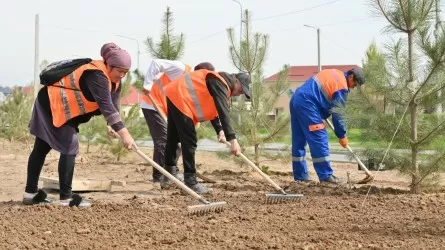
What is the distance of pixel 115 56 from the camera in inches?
195

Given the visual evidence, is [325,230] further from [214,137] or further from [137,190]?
[214,137]

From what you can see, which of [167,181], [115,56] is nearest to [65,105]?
[115,56]

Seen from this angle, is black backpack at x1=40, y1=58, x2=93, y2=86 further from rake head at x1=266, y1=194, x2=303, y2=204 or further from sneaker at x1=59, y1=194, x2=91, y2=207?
rake head at x1=266, y1=194, x2=303, y2=204

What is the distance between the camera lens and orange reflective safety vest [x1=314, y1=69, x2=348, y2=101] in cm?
662

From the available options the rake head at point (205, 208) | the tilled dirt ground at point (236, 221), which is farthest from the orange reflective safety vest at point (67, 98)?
the rake head at point (205, 208)

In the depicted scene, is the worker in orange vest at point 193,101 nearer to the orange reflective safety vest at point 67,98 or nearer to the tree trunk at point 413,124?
the orange reflective safety vest at point 67,98

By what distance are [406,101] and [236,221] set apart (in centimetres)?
235

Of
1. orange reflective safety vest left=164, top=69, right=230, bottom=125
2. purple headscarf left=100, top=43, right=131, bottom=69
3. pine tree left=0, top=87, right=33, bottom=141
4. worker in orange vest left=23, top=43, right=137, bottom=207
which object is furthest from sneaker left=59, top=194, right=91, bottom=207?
pine tree left=0, top=87, right=33, bottom=141

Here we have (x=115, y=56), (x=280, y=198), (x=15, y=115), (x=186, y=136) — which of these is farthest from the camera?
(x=15, y=115)

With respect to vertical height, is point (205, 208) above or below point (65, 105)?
below

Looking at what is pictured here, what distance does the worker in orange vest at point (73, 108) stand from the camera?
16.1 ft

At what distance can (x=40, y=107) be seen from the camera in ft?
16.8

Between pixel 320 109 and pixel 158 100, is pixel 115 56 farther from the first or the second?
pixel 320 109

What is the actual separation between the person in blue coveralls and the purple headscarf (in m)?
2.37
